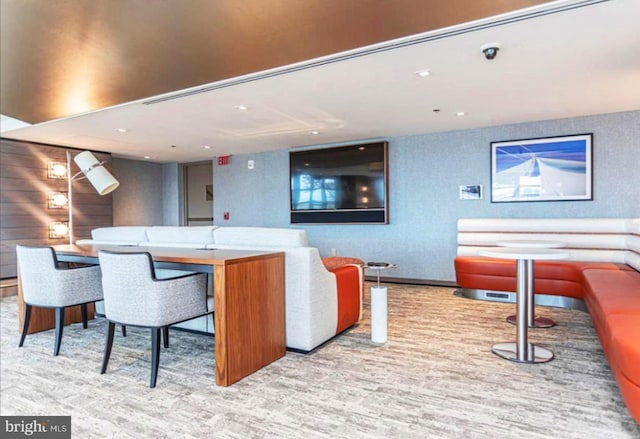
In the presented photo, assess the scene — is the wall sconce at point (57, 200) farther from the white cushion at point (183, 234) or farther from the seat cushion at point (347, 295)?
the seat cushion at point (347, 295)

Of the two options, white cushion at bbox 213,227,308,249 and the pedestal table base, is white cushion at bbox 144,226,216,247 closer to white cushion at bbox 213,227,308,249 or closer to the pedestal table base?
white cushion at bbox 213,227,308,249

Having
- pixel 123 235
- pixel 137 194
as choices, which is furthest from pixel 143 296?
pixel 137 194

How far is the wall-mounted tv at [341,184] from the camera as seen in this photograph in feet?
19.2

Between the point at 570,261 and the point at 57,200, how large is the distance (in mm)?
7383

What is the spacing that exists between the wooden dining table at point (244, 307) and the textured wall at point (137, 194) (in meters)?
5.65

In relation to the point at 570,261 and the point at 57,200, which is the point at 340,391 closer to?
the point at 570,261

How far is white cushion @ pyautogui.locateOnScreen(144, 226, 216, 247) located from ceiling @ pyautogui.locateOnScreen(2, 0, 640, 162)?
132 cm

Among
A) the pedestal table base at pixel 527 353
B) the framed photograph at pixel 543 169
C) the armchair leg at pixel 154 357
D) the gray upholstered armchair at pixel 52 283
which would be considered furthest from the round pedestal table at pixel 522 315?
the gray upholstered armchair at pixel 52 283

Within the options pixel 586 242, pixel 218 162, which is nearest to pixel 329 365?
pixel 586 242

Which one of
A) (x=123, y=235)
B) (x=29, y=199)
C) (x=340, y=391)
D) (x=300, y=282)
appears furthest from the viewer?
(x=29, y=199)

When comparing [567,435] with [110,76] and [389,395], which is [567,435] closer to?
[389,395]

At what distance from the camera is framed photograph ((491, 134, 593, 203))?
15.4 ft

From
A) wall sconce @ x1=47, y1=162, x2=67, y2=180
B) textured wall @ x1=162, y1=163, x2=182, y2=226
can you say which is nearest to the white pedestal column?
wall sconce @ x1=47, y1=162, x2=67, y2=180

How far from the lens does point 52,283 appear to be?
9.41ft
